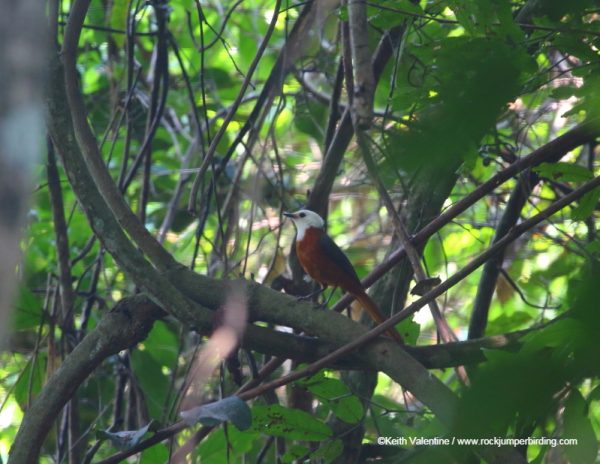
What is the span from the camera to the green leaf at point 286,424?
2.63m

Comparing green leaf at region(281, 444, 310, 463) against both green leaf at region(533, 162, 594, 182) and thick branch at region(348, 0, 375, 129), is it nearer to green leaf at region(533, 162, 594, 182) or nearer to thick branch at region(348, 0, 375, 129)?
green leaf at region(533, 162, 594, 182)

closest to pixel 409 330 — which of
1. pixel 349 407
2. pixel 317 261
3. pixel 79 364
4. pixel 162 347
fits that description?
pixel 349 407

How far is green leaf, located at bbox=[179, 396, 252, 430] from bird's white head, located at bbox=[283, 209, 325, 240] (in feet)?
6.71

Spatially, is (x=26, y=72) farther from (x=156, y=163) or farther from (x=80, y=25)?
(x=156, y=163)

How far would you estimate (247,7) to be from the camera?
285 inches

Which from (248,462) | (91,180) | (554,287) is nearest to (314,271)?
(248,462)

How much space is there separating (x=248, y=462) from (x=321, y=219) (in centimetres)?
141

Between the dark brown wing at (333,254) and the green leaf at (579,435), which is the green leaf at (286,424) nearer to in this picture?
the green leaf at (579,435)

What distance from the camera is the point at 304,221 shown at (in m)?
4.65

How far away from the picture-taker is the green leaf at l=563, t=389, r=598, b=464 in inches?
56.1

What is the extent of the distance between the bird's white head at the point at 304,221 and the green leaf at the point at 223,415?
2.05 m

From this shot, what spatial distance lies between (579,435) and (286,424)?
1344 mm

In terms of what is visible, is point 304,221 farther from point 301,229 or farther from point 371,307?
point 371,307

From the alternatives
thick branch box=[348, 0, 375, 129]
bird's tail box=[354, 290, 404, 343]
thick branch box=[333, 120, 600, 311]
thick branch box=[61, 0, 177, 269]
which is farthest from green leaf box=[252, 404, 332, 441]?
thick branch box=[348, 0, 375, 129]
